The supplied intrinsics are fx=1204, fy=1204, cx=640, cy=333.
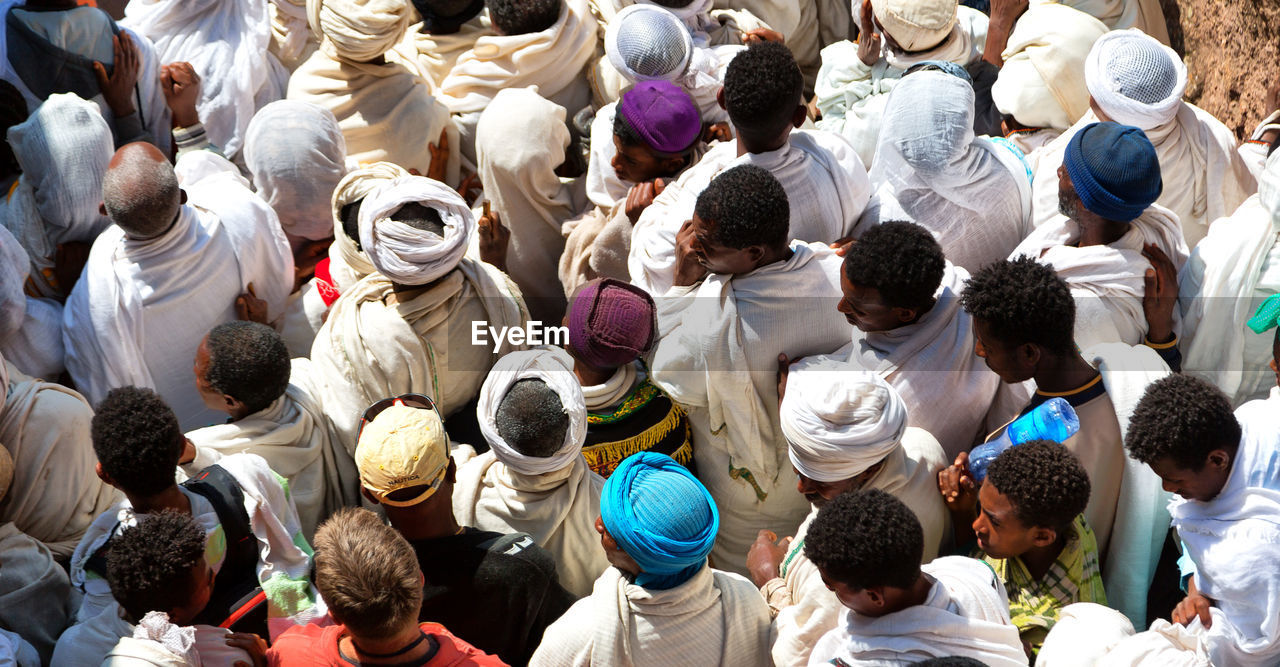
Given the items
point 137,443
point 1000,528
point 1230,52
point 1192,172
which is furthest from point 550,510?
point 1230,52

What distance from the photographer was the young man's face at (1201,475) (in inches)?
115

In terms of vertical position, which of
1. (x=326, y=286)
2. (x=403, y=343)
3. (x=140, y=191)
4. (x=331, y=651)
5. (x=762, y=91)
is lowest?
(x=326, y=286)

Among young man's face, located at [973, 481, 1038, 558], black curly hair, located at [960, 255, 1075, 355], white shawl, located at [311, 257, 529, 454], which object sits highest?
black curly hair, located at [960, 255, 1075, 355]

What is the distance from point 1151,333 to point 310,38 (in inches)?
183

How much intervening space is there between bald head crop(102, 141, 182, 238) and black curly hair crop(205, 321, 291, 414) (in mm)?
660

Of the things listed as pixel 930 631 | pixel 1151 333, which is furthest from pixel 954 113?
pixel 930 631

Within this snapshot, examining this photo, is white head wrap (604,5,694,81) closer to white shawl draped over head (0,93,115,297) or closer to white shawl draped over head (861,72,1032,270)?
white shawl draped over head (861,72,1032,270)

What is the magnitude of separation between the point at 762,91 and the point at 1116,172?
116 centimetres

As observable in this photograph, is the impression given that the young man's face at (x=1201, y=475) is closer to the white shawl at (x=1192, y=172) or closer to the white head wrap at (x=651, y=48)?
the white shawl at (x=1192, y=172)

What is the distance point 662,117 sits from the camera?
14.9 ft

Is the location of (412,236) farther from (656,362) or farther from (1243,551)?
(1243,551)

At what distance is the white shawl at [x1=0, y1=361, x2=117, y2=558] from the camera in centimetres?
370

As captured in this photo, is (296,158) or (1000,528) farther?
(296,158)

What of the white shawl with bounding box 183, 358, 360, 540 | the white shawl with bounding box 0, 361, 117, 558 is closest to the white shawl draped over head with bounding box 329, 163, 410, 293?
the white shawl with bounding box 183, 358, 360, 540
